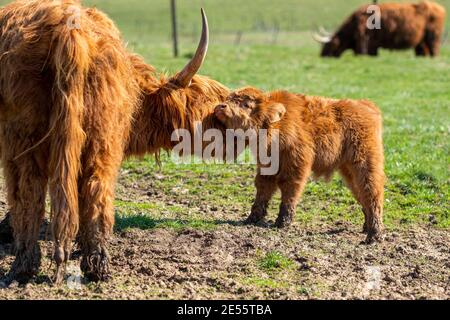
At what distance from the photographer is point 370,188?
7742mm

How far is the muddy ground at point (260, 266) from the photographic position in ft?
19.3

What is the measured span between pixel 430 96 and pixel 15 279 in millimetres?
12930

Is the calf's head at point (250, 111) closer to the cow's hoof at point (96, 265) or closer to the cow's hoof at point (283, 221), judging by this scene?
the cow's hoof at point (283, 221)

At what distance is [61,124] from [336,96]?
1109cm

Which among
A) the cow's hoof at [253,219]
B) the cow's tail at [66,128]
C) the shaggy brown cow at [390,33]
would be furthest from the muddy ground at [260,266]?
the shaggy brown cow at [390,33]

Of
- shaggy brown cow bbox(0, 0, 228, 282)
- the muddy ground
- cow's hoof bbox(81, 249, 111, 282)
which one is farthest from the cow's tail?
the muddy ground

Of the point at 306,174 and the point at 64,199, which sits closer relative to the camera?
Answer: the point at 64,199

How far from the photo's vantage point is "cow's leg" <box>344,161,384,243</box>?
7688mm

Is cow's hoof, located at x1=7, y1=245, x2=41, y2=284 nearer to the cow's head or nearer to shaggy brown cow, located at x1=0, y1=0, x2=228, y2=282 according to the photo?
shaggy brown cow, located at x1=0, y1=0, x2=228, y2=282

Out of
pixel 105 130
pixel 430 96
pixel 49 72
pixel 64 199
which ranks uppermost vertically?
pixel 49 72

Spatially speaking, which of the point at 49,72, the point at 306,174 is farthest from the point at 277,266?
the point at 49,72

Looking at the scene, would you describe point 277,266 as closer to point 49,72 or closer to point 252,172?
point 49,72

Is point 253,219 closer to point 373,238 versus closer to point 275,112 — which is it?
point 275,112

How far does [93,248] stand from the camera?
19.6ft
